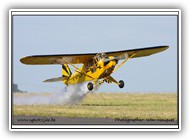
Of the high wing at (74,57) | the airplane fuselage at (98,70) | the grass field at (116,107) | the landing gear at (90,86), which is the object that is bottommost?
the grass field at (116,107)

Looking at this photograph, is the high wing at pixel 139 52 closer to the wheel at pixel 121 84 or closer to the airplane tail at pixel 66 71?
the wheel at pixel 121 84

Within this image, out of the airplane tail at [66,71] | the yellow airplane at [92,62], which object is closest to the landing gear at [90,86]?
the yellow airplane at [92,62]

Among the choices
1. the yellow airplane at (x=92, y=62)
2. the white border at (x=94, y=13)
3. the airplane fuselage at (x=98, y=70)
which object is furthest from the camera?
the airplane fuselage at (x=98, y=70)

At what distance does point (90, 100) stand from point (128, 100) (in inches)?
44.0

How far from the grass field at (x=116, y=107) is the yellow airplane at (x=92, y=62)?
0.53 metres

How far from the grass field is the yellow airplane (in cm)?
53

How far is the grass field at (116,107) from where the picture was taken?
15.6 meters

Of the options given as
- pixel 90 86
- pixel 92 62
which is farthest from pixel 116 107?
pixel 92 62

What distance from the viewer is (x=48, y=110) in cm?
1627

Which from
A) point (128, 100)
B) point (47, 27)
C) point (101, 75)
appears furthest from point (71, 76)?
point (47, 27)

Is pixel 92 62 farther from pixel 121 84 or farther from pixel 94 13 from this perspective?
pixel 94 13

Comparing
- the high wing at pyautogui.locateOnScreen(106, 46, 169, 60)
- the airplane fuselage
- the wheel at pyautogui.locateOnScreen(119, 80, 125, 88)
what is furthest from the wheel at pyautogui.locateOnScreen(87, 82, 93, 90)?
the wheel at pyautogui.locateOnScreen(119, 80, 125, 88)

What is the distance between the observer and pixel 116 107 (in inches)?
675

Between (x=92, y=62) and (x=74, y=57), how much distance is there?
1164 millimetres
